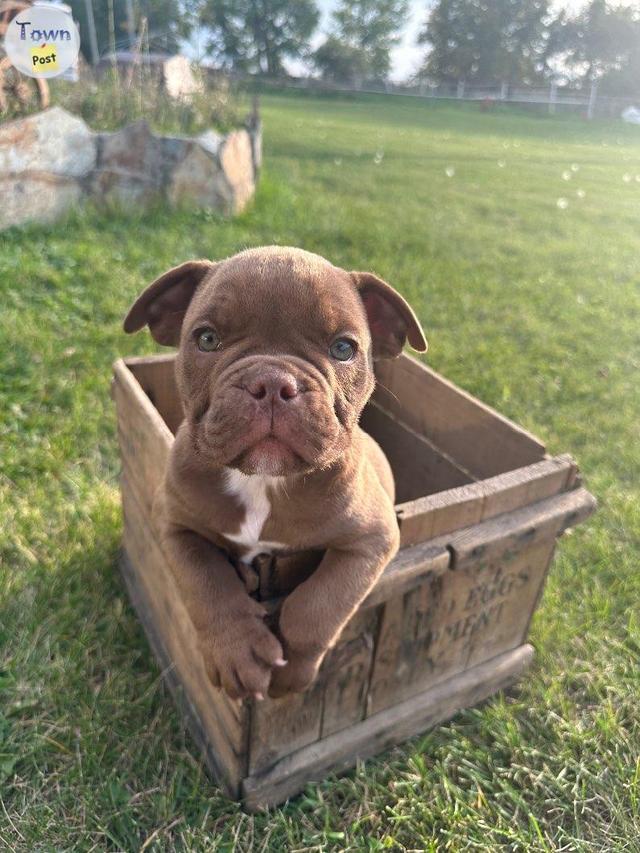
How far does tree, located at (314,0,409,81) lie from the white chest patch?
49944 millimetres

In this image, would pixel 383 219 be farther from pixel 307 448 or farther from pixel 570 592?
pixel 307 448

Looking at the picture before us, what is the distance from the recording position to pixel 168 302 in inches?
74.8

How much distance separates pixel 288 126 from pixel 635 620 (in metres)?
18.4

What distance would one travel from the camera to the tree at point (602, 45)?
35.5 meters

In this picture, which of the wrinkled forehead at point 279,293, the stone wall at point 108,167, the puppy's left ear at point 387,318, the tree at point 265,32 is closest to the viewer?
the wrinkled forehead at point 279,293

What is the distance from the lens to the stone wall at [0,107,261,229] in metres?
5.40

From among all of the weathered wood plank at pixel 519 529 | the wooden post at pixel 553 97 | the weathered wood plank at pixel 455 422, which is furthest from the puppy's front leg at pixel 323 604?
the wooden post at pixel 553 97

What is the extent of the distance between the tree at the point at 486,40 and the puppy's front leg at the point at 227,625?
5038cm

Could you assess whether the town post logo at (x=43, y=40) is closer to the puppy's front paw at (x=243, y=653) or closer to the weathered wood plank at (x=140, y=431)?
the weathered wood plank at (x=140, y=431)

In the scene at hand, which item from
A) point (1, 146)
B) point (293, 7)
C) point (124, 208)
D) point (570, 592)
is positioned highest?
point (293, 7)

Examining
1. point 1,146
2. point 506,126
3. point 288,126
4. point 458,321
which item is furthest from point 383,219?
point 506,126

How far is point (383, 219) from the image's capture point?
8.86 m

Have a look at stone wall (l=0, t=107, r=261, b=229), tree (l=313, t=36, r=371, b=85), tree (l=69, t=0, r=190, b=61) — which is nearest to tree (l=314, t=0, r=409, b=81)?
tree (l=313, t=36, r=371, b=85)

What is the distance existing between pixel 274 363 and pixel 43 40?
169cm
